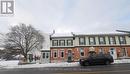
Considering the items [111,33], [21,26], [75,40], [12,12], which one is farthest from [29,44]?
[111,33]

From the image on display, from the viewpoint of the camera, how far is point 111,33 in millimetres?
39688

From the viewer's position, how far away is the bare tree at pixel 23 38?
128ft

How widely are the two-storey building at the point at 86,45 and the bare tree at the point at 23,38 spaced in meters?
5.04

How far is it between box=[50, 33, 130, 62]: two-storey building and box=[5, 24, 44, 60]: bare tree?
5044 mm

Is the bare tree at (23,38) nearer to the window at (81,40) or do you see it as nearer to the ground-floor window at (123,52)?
the window at (81,40)

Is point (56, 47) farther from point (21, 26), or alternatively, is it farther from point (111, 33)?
point (111, 33)

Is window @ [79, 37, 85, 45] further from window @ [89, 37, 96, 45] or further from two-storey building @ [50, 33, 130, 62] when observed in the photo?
window @ [89, 37, 96, 45]

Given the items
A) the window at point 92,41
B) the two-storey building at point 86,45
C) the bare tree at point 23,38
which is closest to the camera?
the two-storey building at point 86,45

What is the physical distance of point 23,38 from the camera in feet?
130

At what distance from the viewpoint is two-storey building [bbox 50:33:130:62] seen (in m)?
38.5

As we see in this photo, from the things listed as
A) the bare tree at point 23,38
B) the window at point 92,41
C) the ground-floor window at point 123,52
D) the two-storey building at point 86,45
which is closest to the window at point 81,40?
the two-storey building at point 86,45

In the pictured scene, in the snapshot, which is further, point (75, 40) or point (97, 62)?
point (75, 40)

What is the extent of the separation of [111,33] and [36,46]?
65.5 ft

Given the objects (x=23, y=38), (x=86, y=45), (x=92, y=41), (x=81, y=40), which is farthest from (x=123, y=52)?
(x=23, y=38)
